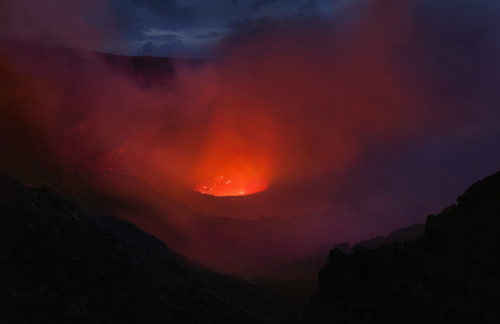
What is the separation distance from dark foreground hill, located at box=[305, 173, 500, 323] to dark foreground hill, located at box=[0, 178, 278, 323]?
7.47m

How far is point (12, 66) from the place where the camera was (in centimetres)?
4969

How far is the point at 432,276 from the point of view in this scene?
1102 cm

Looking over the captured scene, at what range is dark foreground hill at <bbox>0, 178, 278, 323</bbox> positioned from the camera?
527 inches

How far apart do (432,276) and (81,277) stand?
13.3 metres

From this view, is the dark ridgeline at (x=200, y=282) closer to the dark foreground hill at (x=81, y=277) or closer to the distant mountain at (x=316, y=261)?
the dark foreground hill at (x=81, y=277)

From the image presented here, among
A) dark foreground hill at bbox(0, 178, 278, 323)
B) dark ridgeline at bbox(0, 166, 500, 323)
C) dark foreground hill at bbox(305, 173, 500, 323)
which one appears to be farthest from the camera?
dark foreground hill at bbox(0, 178, 278, 323)

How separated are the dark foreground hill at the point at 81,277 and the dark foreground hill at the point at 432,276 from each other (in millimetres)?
7467

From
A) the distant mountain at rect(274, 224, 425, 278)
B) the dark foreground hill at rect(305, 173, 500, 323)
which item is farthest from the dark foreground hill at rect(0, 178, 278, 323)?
the distant mountain at rect(274, 224, 425, 278)

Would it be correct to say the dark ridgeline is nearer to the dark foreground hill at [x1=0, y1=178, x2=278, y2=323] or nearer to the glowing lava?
the dark foreground hill at [x1=0, y1=178, x2=278, y2=323]

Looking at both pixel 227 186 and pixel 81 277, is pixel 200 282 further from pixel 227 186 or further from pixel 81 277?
pixel 227 186

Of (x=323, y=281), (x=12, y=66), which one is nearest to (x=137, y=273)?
(x=323, y=281)

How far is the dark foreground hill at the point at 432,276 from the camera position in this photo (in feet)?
32.4

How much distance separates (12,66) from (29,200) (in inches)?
1578

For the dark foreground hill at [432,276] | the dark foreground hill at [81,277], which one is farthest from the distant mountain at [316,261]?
the dark foreground hill at [432,276]
